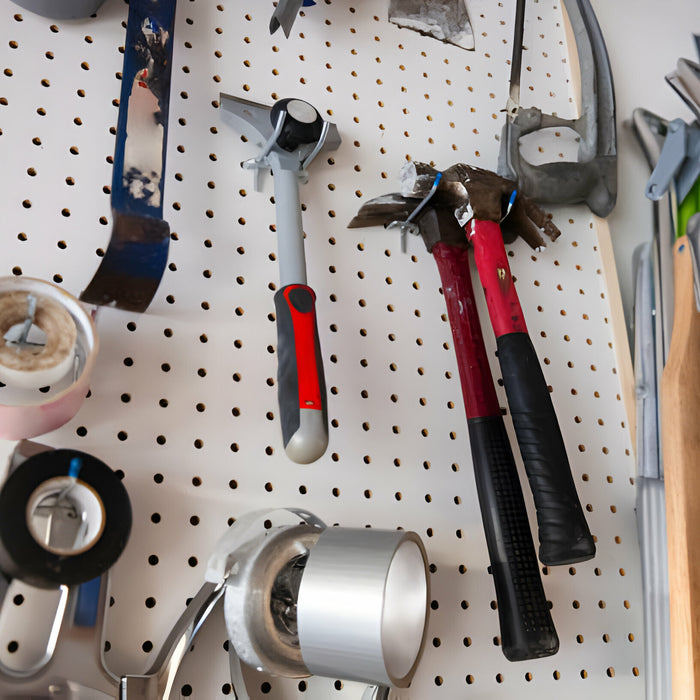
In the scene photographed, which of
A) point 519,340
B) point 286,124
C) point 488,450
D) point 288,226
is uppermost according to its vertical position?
point 286,124

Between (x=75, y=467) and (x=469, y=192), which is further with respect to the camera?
(x=469, y=192)

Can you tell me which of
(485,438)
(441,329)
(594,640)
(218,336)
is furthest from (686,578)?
(218,336)

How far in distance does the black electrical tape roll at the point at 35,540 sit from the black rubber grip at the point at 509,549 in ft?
1.16

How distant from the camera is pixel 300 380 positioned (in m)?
0.56

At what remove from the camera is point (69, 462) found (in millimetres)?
440

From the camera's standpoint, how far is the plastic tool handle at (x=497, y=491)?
0.61 meters

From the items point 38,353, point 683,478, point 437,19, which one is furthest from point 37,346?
point 437,19

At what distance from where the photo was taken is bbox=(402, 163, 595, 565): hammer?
0.62 meters

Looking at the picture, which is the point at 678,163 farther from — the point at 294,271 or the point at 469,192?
the point at 294,271

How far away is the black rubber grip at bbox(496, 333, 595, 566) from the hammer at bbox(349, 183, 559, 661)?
2 centimetres

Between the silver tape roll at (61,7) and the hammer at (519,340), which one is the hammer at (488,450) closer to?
the hammer at (519,340)

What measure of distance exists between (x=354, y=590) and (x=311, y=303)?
0.26 m

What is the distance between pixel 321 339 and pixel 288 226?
0.41ft

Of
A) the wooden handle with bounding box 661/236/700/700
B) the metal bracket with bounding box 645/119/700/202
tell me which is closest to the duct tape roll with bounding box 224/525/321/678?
the wooden handle with bounding box 661/236/700/700
